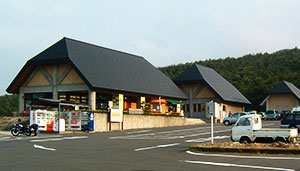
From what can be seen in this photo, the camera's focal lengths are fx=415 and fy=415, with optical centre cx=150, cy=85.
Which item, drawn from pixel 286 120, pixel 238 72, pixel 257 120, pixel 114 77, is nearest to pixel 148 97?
pixel 114 77

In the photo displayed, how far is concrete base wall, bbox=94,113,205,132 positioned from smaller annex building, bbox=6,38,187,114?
3.73 feet

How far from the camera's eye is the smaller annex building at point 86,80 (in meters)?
39.9

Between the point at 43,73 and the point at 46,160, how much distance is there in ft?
100

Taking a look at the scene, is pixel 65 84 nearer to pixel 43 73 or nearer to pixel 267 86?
pixel 43 73

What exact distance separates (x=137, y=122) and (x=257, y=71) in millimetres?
63195

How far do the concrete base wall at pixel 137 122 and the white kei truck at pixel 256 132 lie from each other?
54.2ft

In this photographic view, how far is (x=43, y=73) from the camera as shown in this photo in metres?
43.1

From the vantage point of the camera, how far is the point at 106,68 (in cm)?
4338

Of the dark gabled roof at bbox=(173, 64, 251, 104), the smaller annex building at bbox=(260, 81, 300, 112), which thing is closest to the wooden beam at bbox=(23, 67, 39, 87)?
the dark gabled roof at bbox=(173, 64, 251, 104)

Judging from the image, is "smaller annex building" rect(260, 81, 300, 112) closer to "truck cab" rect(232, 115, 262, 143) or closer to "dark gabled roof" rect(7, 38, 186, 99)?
"dark gabled roof" rect(7, 38, 186, 99)

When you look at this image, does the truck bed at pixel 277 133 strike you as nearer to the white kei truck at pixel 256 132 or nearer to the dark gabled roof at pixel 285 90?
the white kei truck at pixel 256 132

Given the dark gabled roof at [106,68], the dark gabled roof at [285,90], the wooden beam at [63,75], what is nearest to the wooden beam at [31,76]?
the dark gabled roof at [106,68]

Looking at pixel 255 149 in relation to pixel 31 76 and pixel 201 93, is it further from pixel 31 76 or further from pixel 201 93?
pixel 201 93

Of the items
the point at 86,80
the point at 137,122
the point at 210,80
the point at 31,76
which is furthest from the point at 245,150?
the point at 210,80
